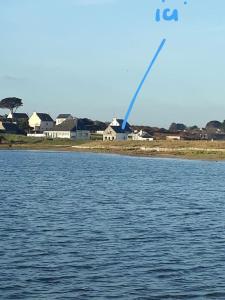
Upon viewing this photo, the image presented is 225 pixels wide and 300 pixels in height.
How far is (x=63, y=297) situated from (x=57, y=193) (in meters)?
30.9

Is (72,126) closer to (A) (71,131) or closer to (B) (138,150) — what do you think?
(A) (71,131)

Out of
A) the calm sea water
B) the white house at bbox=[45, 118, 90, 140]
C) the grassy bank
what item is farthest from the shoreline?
the calm sea water

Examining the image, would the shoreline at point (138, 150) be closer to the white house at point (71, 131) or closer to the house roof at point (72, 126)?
the white house at point (71, 131)

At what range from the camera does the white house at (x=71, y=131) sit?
18975cm

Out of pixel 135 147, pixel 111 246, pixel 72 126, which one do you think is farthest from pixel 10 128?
pixel 111 246

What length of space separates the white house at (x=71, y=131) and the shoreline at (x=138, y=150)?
25.8m

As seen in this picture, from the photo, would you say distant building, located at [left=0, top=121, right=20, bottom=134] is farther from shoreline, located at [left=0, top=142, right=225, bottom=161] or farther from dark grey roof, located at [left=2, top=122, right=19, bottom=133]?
shoreline, located at [left=0, top=142, right=225, bottom=161]

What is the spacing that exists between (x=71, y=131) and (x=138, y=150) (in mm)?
49275

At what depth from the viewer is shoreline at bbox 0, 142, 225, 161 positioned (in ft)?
403

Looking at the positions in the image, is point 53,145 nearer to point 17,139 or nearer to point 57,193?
point 17,139

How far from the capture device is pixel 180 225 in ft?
104

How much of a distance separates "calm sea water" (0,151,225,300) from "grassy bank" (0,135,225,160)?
256 feet

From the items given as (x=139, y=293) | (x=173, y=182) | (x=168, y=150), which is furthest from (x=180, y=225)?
(x=168, y=150)

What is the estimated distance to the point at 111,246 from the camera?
25797 mm
